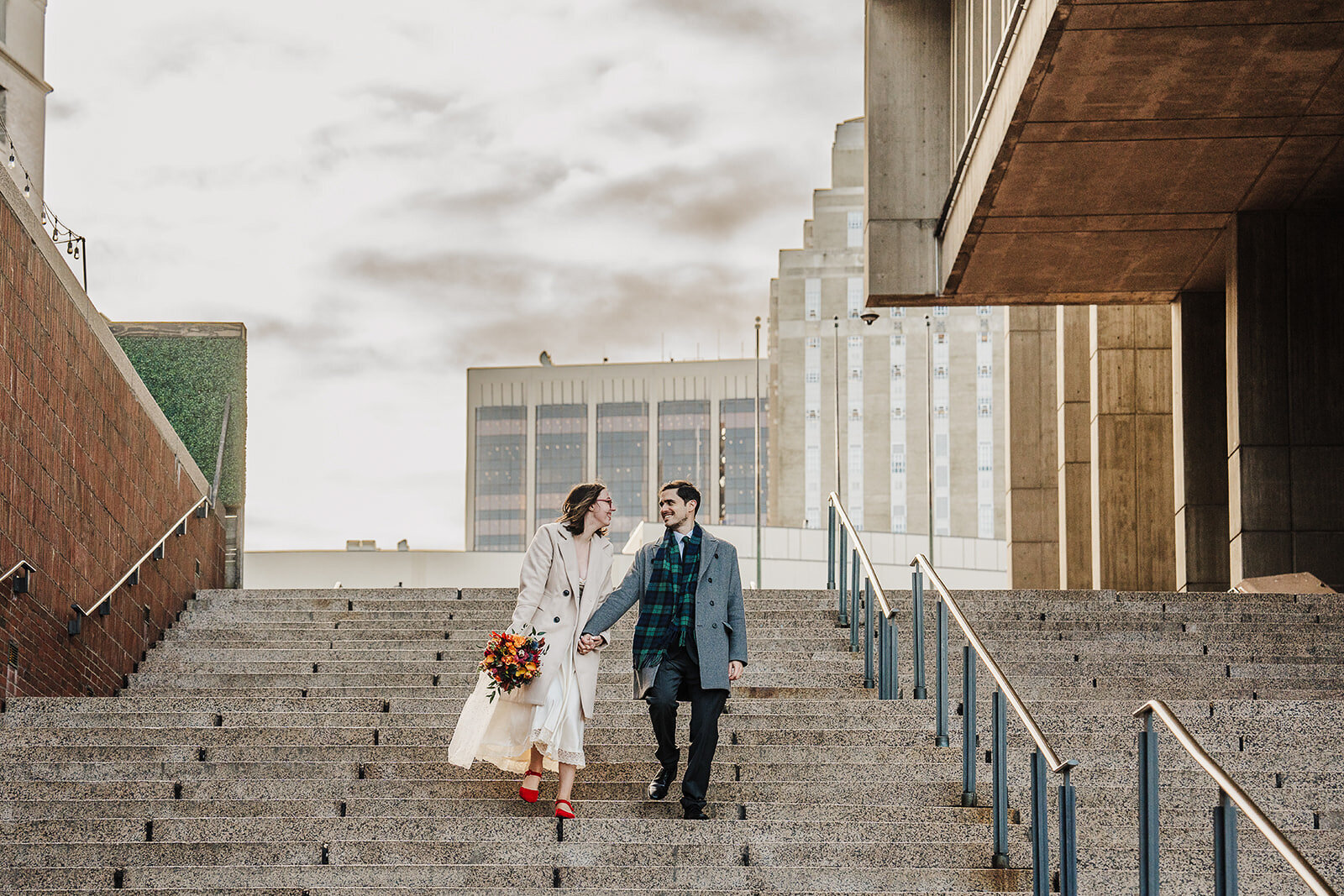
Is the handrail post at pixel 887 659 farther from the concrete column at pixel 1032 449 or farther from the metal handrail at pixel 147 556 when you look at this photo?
the concrete column at pixel 1032 449

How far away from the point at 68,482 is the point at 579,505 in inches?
181

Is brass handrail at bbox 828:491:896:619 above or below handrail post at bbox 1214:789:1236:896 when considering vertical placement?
above

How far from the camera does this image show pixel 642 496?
12288cm

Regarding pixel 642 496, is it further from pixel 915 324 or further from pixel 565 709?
pixel 565 709

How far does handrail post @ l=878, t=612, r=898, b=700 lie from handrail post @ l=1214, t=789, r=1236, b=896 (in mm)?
3899

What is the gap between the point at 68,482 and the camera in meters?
10.6

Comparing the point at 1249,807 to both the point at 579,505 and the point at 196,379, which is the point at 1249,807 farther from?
the point at 196,379

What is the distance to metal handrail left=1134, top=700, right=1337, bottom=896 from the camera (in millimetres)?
4609

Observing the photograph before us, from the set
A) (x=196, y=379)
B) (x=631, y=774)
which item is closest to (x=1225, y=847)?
(x=631, y=774)

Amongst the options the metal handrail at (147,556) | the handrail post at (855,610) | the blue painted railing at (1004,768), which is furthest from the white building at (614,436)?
the blue painted railing at (1004,768)

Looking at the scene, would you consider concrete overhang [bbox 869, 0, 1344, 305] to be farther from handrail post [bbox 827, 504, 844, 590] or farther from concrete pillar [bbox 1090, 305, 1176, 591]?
handrail post [bbox 827, 504, 844, 590]

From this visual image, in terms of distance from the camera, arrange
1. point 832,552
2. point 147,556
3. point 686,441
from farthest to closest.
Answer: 1. point 686,441
2. point 832,552
3. point 147,556

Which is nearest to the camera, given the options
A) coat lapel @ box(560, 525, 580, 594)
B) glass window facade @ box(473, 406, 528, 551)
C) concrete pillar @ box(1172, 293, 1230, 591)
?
coat lapel @ box(560, 525, 580, 594)

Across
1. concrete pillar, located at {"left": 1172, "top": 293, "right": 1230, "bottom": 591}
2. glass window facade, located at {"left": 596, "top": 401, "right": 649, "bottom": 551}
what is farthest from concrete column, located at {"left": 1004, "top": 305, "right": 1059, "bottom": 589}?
glass window facade, located at {"left": 596, "top": 401, "right": 649, "bottom": 551}
